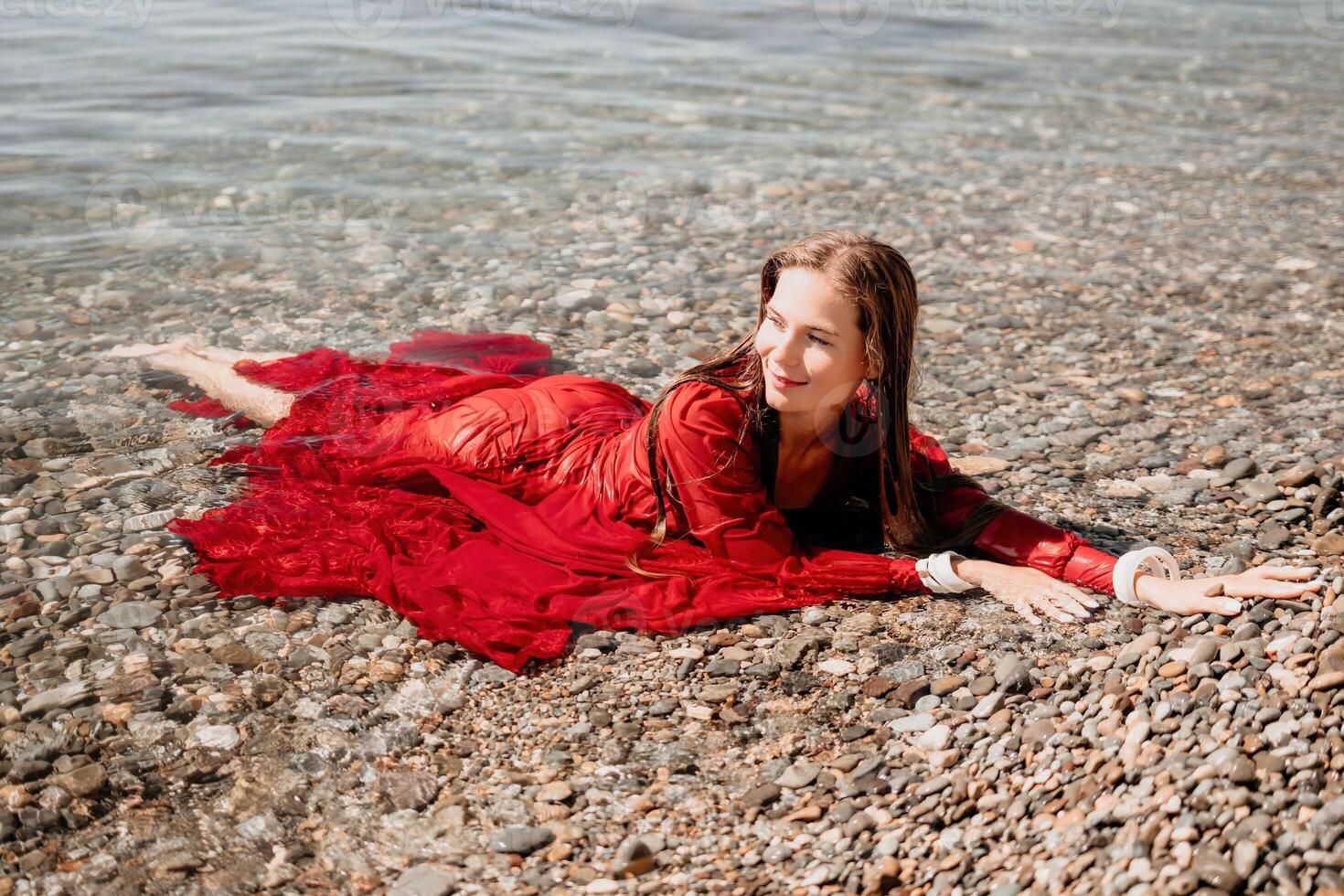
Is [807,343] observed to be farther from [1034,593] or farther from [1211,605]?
[1211,605]

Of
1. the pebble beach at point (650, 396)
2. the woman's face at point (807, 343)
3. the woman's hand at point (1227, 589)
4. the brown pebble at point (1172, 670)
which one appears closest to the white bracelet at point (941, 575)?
the pebble beach at point (650, 396)

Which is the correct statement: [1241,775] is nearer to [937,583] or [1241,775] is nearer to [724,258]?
[937,583]

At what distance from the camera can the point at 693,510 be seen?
19.4 ft

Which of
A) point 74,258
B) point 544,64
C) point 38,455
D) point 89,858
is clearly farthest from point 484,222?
point 89,858

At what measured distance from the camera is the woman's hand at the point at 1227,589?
5.19 m

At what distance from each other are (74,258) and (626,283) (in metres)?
4.64

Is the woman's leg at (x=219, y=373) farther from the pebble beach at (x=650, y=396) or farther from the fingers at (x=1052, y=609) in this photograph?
the fingers at (x=1052, y=609)

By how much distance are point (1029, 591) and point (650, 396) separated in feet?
11.0

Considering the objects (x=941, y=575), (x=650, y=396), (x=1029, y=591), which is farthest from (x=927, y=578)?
(x=650, y=396)

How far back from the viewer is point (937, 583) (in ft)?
19.4

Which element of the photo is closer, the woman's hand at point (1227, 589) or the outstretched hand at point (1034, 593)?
the woman's hand at point (1227, 589)

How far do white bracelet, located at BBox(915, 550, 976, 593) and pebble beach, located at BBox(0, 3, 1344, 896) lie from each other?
0.12m

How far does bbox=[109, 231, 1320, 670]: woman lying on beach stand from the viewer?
5.64 meters

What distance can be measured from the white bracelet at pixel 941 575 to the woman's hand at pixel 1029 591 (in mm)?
32
